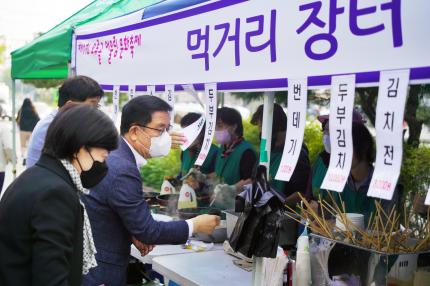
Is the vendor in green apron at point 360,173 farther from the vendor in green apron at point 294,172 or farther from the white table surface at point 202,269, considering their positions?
the white table surface at point 202,269

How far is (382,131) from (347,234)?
593mm

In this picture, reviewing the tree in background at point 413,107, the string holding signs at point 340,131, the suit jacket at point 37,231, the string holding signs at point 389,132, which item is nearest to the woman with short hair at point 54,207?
the suit jacket at point 37,231

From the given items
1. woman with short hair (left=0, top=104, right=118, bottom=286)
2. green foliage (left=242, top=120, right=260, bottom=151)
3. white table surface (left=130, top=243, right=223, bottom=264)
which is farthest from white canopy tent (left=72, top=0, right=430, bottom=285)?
green foliage (left=242, top=120, right=260, bottom=151)

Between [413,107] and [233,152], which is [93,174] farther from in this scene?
[413,107]

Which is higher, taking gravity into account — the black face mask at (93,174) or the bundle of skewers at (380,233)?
the black face mask at (93,174)

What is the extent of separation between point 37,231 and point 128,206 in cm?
63

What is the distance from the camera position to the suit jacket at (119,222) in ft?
6.61

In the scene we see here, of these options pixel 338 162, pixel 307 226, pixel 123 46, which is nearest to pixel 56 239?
pixel 338 162

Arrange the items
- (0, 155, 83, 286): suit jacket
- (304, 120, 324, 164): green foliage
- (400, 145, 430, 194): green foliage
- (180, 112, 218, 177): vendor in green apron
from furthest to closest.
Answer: (304, 120, 324, 164): green foliage < (180, 112, 218, 177): vendor in green apron < (400, 145, 430, 194): green foliage < (0, 155, 83, 286): suit jacket

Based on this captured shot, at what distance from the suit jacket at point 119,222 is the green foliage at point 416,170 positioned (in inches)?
95.2

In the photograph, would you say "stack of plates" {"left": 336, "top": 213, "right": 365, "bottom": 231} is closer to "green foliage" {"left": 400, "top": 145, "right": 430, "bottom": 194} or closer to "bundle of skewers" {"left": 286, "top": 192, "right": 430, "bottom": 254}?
"bundle of skewers" {"left": 286, "top": 192, "right": 430, "bottom": 254}

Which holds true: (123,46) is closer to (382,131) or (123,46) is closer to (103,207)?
(103,207)

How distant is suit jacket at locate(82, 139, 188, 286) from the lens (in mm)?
2016

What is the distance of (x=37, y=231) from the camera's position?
1.40 meters
